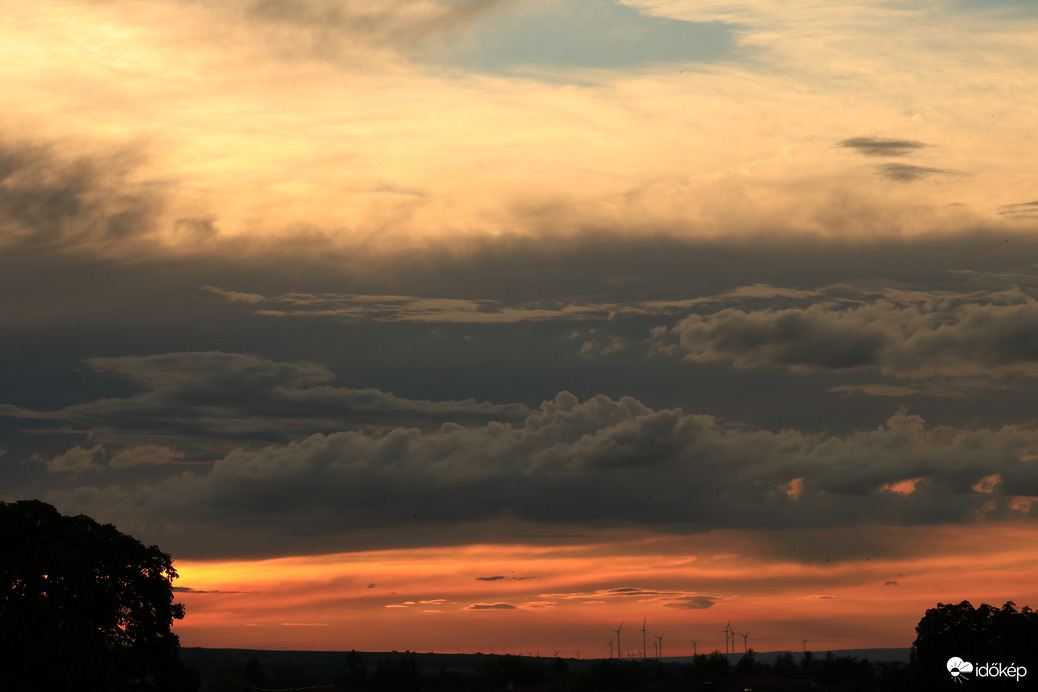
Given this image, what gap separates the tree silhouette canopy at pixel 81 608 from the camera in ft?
244

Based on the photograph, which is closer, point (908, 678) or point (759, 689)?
point (908, 678)

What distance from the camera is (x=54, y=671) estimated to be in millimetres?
73438

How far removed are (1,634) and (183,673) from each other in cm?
1299

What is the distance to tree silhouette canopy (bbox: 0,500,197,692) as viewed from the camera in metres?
74.3

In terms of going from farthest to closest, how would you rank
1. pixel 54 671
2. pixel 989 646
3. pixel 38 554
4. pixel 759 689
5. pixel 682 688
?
1. pixel 682 688
2. pixel 759 689
3. pixel 989 646
4. pixel 38 554
5. pixel 54 671

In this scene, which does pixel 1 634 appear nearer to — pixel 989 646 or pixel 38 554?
pixel 38 554

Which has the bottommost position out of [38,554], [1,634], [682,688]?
[682,688]

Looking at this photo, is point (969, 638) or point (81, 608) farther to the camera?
point (969, 638)

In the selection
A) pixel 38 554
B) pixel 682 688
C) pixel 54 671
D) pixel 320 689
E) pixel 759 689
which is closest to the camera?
pixel 54 671

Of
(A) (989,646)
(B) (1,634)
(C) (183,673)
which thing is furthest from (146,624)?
(A) (989,646)

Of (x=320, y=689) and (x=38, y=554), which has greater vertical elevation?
(x=38, y=554)

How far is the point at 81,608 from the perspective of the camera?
7962 cm

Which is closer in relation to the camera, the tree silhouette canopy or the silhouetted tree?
the tree silhouette canopy

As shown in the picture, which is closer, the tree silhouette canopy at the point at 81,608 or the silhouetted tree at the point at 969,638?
the tree silhouette canopy at the point at 81,608
